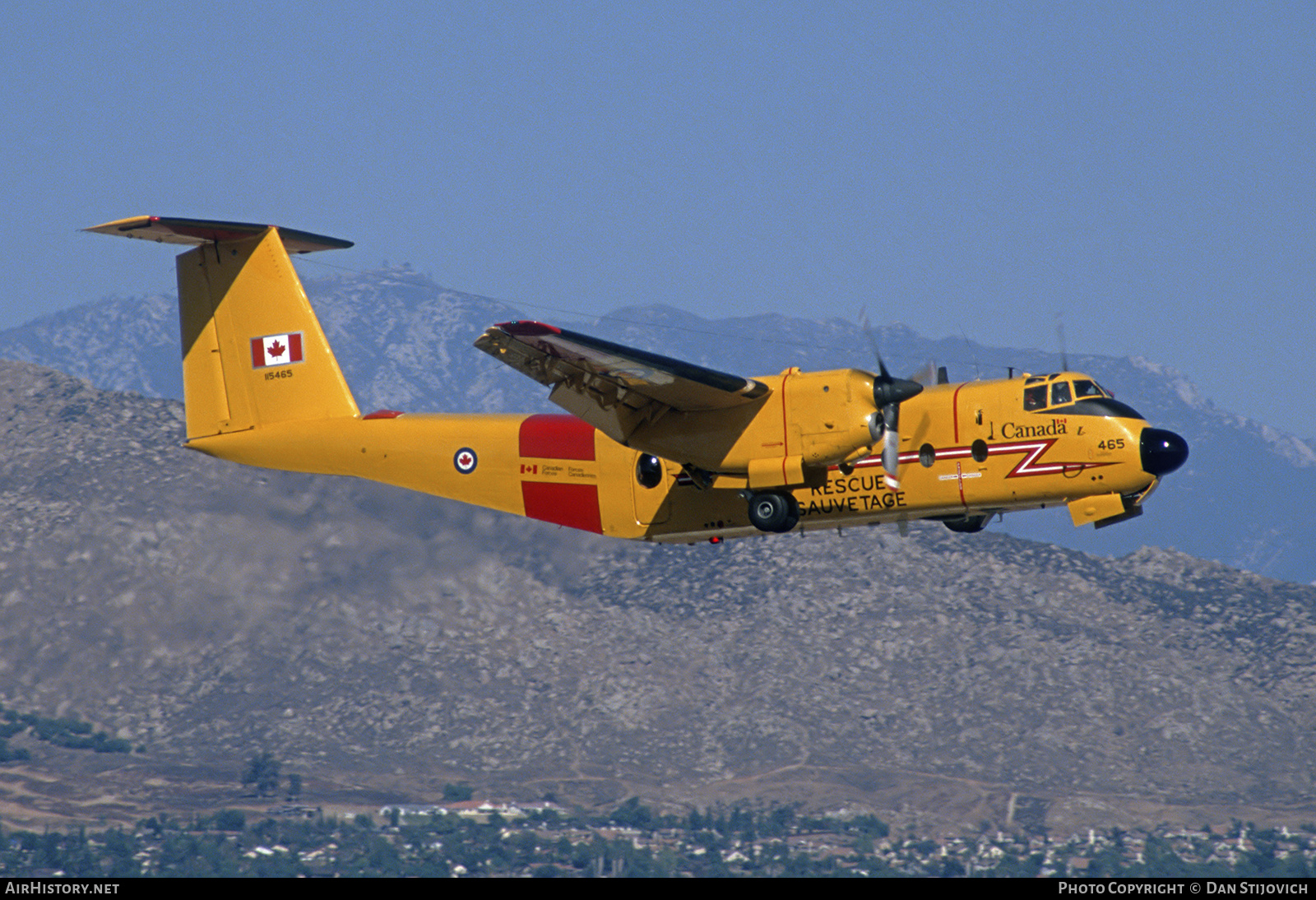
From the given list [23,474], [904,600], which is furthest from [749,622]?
[23,474]

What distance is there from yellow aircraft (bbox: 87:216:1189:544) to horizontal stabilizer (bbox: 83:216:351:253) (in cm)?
11

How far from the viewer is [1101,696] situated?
141m

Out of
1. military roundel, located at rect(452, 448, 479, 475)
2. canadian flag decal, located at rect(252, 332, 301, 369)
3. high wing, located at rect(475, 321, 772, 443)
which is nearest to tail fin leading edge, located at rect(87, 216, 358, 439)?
canadian flag decal, located at rect(252, 332, 301, 369)

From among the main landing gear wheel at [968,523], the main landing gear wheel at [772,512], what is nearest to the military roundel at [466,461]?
the main landing gear wheel at [772,512]

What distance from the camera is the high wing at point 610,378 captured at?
29.2 metres

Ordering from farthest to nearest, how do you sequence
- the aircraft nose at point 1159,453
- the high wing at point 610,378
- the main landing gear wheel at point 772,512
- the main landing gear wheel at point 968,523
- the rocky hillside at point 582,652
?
the rocky hillside at point 582,652, the main landing gear wheel at point 968,523, the main landing gear wheel at point 772,512, the aircraft nose at point 1159,453, the high wing at point 610,378

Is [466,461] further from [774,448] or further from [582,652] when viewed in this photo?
[582,652]

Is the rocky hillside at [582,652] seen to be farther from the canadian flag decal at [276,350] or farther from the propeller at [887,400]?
the propeller at [887,400]

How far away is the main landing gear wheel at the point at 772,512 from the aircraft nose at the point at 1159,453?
6.07 metres

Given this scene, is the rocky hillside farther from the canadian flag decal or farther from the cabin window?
the cabin window

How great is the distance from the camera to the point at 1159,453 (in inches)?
1190

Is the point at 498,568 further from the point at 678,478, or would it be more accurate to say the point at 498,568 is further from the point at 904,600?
the point at 678,478

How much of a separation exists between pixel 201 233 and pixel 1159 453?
63.5 feet

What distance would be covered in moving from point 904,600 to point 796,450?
12431 cm
